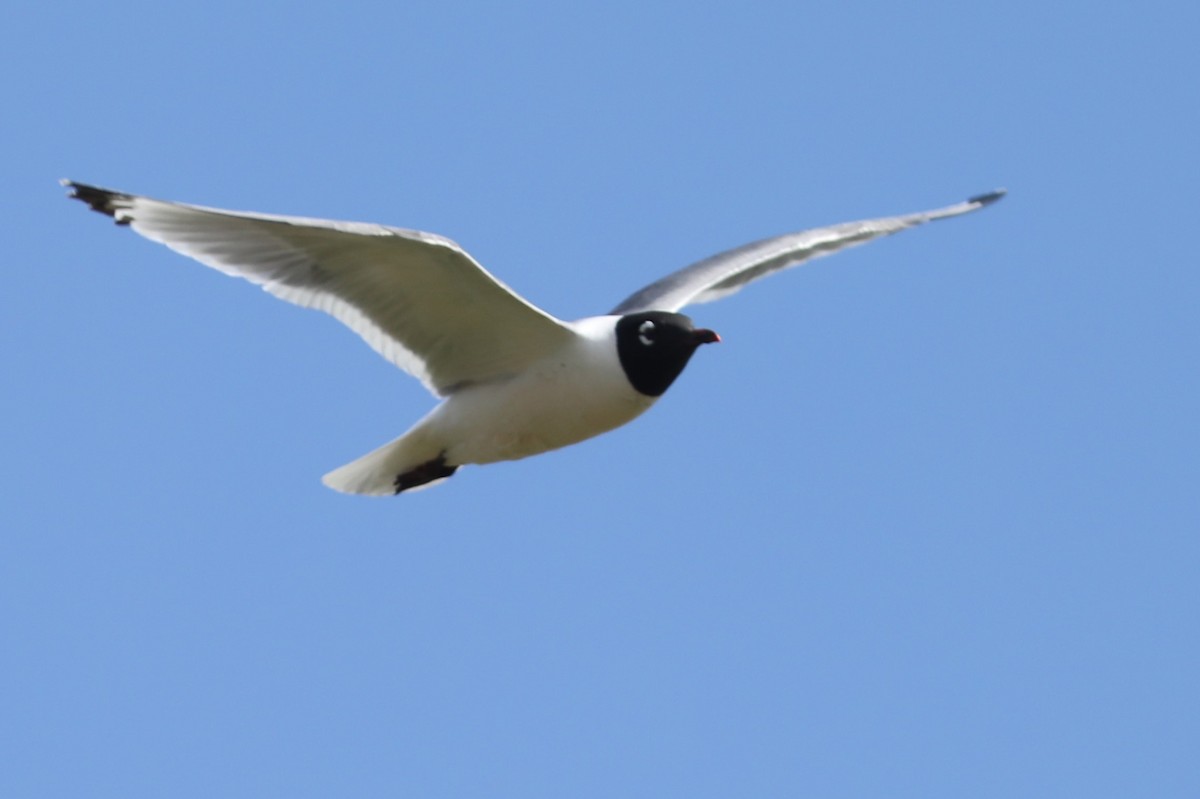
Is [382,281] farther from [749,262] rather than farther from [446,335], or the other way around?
[749,262]

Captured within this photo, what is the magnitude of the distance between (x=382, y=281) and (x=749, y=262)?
264 cm

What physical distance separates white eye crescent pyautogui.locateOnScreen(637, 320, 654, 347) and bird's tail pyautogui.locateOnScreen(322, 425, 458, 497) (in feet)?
3.52

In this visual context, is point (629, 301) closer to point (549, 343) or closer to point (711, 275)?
point (711, 275)

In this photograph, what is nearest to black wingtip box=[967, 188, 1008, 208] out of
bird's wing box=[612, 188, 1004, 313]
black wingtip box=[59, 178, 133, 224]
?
bird's wing box=[612, 188, 1004, 313]

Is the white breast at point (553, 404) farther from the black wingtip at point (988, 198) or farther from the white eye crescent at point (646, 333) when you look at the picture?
the black wingtip at point (988, 198)

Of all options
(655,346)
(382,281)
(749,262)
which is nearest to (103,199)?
(382,281)

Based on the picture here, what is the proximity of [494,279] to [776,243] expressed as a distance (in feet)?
9.68

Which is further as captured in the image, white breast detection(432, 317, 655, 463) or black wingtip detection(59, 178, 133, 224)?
white breast detection(432, 317, 655, 463)

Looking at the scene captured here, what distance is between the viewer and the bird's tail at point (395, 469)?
332 inches

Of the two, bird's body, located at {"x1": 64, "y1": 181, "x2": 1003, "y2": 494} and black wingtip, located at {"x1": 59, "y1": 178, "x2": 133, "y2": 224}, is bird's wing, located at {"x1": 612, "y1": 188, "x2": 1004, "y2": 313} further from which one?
black wingtip, located at {"x1": 59, "y1": 178, "x2": 133, "y2": 224}

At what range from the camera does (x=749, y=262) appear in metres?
9.85

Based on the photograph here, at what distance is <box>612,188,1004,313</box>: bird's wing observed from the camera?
31.0 ft

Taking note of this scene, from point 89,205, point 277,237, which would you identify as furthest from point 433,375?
point 89,205

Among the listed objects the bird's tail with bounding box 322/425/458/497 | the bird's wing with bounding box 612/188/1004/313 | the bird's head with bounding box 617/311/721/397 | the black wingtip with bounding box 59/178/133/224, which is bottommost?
the bird's tail with bounding box 322/425/458/497
